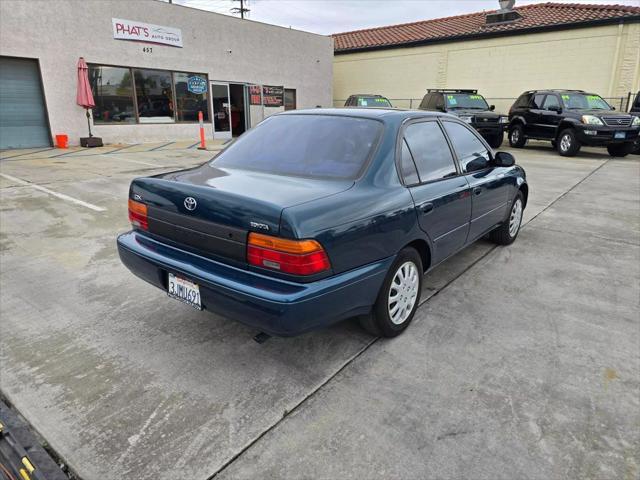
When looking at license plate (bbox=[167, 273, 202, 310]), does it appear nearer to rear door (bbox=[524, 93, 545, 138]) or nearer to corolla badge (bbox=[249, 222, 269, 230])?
corolla badge (bbox=[249, 222, 269, 230])

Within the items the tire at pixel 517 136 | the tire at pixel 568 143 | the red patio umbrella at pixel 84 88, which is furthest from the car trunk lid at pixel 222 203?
the tire at pixel 517 136

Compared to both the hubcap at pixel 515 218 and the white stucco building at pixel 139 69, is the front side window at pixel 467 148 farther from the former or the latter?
the white stucco building at pixel 139 69

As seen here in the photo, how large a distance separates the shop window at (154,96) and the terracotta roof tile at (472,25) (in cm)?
1213

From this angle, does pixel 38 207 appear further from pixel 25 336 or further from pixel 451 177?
pixel 451 177

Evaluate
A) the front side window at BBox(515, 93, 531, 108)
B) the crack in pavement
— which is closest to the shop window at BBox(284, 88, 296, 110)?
the front side window at BBox(515, 93, 531, 108)

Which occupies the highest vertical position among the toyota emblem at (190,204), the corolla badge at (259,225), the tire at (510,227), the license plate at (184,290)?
the toyota emblem at (190,204)

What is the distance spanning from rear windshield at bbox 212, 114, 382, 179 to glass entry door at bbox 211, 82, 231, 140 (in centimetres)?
1527

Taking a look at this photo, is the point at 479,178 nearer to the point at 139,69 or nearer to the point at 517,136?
the point at 517,136

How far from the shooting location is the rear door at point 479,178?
3.90m

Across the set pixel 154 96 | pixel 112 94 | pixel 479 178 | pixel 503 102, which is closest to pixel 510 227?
pixel 479 178

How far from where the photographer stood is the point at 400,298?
309cm

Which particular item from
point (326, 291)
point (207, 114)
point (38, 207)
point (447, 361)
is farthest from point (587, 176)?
point (207, 114)

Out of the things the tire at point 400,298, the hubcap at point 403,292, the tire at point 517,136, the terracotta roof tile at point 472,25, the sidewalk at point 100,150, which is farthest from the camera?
the terracotta roof tile at point 472,25

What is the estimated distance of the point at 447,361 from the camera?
114 inches
